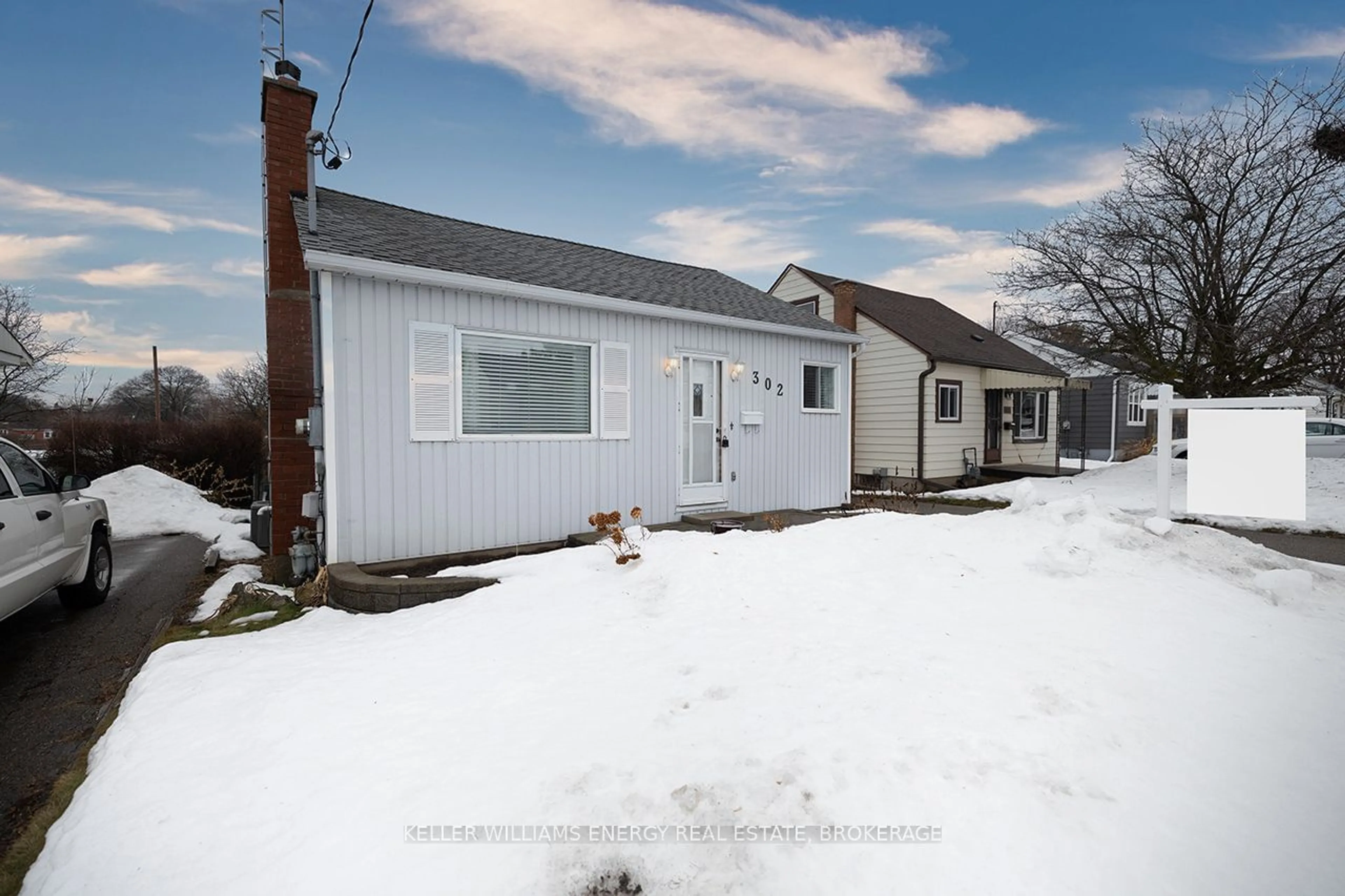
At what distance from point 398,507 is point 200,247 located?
11.0m

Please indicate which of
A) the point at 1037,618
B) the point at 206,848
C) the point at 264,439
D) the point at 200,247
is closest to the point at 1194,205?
the point at 1037,618

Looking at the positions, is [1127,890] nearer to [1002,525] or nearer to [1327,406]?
[1002,525]

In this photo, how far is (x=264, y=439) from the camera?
48.1 ft

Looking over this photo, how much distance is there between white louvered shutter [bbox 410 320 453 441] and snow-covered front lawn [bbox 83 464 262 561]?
545 centimetres

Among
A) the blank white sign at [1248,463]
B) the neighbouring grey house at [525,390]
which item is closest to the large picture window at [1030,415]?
the neighbouring grey house at [525,390]

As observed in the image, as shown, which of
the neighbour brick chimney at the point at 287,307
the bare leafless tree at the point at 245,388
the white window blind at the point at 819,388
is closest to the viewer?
the neighbour brick chimney at the point at 287,307

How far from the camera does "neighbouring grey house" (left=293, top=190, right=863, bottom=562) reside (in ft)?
18.7

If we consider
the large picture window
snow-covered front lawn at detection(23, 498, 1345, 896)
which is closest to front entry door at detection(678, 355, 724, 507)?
snow-covered front lawn at detection(23, 498, 1345, 896)

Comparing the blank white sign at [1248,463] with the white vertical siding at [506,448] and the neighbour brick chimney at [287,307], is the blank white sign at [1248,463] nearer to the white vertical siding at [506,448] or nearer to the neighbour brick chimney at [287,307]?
the white vertical siding at [506,448]

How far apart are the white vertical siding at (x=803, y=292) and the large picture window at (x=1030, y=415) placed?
21.7ft

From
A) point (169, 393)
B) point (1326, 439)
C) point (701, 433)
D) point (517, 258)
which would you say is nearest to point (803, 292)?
point (701, 433)

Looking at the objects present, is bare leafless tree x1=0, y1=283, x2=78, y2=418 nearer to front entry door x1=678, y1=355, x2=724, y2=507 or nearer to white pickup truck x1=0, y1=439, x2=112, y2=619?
white pickup truck x1=0, y1=439, x2=112, y2=619

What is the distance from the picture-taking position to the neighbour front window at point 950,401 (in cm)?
1514

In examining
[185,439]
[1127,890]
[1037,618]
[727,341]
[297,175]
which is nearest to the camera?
[1127,890]
